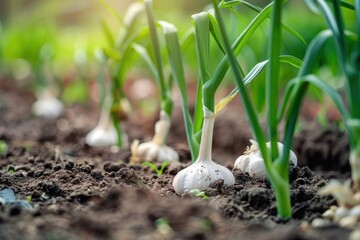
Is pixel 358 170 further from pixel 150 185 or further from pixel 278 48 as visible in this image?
pixel 150 185

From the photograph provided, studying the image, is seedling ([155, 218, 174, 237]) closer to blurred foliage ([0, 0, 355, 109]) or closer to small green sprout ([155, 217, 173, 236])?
small green sprout ([155, 217, 173, 236])

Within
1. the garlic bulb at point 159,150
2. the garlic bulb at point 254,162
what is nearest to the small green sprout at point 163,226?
the garlic bulb at point 254,162

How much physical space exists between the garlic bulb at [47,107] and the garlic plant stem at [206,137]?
8.63ft

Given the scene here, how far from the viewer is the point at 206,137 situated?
1.89 meters

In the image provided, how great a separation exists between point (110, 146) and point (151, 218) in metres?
1.64

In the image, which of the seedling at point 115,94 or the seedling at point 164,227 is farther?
the seedling at point 115,94

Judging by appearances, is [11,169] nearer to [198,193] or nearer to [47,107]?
[198,193]

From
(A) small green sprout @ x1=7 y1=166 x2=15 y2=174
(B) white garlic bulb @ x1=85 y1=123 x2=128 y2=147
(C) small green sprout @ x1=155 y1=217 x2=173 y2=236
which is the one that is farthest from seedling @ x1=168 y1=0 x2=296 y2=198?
(B) white garlic bulb @ x1=85 y1=123 x2=128 y2=147

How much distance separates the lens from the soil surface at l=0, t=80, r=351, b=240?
1.37 m

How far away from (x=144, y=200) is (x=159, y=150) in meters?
1.03

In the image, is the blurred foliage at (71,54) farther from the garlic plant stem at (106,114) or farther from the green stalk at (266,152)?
the green stalk at (266,152)

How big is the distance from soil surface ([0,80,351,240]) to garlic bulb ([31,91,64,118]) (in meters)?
1.19

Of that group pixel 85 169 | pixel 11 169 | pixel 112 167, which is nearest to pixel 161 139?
pixel 112 167

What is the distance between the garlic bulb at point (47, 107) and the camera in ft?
A: 14.3
